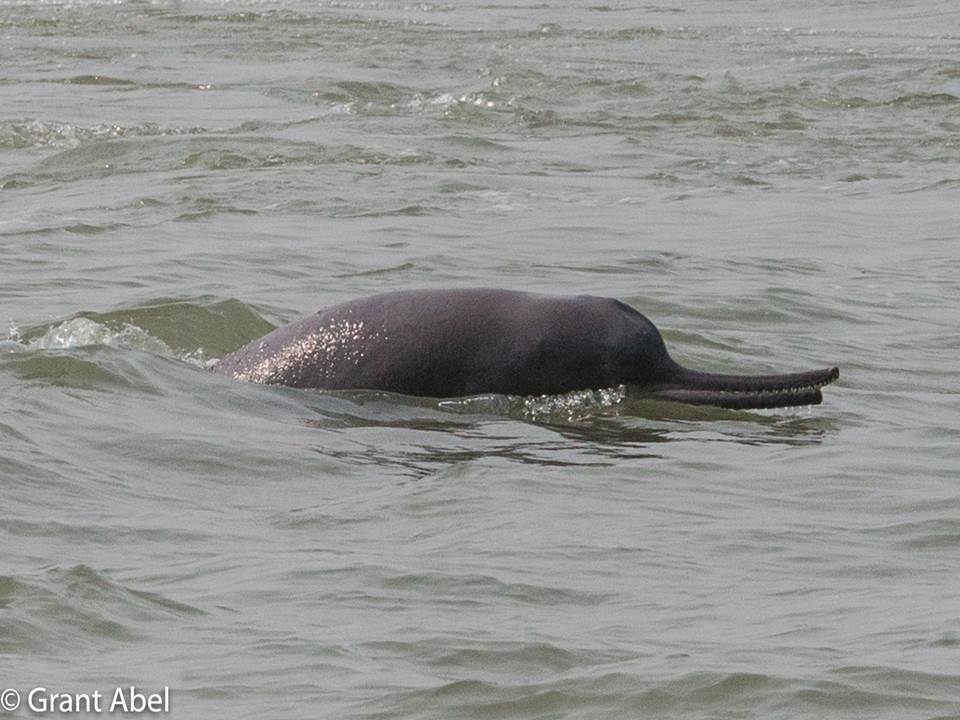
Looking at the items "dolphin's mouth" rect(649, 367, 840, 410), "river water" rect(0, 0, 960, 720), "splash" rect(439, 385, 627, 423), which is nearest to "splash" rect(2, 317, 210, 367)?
"river water" rect(0, 0, 960, 720)

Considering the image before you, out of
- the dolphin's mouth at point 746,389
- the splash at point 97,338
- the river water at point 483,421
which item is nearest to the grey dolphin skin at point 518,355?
the dolphin's mouth at point 746,389

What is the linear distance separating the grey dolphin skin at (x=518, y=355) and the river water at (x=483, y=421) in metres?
0.13

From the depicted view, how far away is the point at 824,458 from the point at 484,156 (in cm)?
1043

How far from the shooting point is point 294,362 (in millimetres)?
9625

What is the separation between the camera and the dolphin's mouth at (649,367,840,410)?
9148 millimetres

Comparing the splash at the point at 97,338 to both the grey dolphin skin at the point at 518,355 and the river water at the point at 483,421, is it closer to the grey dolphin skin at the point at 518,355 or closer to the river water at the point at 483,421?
the river water at the point at 483,421

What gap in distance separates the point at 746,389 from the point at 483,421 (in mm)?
1136

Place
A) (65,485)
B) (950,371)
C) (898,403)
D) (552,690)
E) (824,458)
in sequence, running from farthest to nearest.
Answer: (950,371) → (898,403) → (824,458) → (65,485) → (552,690)

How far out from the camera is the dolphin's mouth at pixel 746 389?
9.15 m

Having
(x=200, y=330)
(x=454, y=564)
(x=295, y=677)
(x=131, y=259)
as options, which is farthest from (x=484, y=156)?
(x=295, y=677)

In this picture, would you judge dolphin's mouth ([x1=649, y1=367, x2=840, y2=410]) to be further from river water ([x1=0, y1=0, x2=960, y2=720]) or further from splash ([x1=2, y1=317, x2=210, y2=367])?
splash ([x1=2, y1=317, x2=210, y2=367])

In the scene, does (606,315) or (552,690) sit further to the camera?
(606,315)

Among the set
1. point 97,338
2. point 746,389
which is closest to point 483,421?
point 746,389

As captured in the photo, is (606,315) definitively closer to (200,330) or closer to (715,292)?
(200,330)
